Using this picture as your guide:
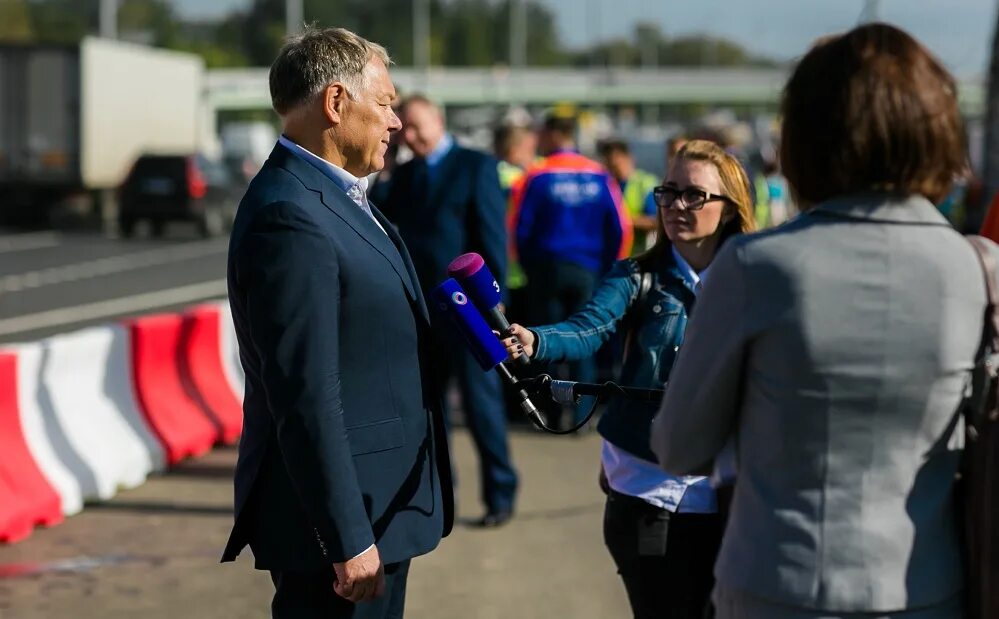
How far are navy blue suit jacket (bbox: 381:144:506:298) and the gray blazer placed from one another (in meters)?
5.15

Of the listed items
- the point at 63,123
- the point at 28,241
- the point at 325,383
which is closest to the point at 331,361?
the point at 325,383

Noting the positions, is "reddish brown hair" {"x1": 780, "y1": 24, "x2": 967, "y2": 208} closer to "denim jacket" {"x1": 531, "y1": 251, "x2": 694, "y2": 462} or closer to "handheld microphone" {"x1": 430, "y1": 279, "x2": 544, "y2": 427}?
"handheld microphone" {"x1": 430, "y1": 279, "x2": 544, "y2": 427}

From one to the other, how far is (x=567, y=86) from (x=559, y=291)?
400 feet

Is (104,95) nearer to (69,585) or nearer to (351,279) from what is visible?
(69,585)

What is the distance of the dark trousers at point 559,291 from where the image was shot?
1043cm

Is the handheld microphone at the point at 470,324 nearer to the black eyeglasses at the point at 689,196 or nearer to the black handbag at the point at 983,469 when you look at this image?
the black eyeglasses at the point at 689,196

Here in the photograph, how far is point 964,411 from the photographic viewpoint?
104 inches

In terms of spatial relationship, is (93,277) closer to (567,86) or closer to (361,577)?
(361,577)

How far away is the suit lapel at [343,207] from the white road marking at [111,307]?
15081mm

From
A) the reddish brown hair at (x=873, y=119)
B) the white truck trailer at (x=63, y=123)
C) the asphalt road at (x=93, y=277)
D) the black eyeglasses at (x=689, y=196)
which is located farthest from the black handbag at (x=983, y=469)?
the white truck trailer at (x=63, y=123)

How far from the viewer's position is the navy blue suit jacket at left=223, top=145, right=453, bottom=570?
330 cm

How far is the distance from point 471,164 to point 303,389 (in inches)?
182

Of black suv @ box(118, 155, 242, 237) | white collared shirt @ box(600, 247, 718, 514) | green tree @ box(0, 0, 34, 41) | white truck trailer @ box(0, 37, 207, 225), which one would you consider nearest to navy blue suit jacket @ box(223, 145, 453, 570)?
white collared shirt @ box(600, 247, 718, 514)

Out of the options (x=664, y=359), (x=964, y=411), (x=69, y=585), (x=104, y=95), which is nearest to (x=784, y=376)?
(x=964, y=411)
